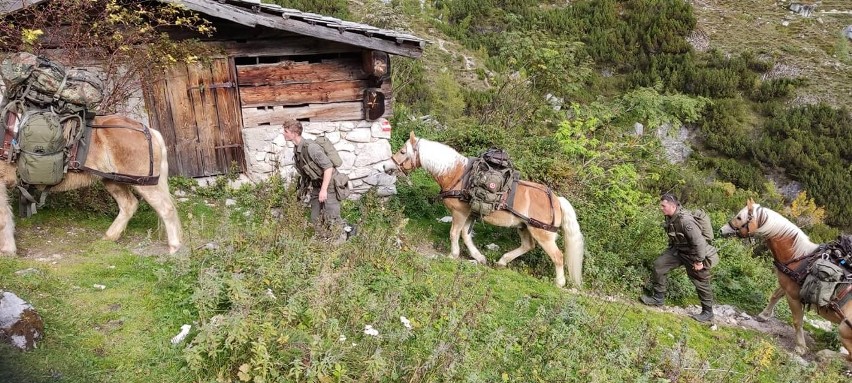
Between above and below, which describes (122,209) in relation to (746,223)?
above

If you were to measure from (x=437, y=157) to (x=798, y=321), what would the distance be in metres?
5.13

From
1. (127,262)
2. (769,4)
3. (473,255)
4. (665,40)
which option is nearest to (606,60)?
(665,40)

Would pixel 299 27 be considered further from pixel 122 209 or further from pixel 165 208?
pixel 122 209

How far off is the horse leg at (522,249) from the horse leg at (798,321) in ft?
10.9

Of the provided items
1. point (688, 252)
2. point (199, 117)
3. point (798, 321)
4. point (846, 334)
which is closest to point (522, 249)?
point (688, 252)

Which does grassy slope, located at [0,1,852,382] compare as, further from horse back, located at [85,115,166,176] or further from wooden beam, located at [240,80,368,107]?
wooden beam, located at [240,80,368,107]

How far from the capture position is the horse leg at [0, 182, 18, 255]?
223 inches

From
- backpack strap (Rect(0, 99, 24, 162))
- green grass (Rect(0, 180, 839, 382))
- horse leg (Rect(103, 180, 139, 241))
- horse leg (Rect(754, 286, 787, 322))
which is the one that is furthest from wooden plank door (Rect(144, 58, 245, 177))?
horse leg (Rect(754, 286, 787, 322))

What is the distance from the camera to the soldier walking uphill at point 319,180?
Result: 637cm

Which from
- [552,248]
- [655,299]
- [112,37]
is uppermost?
[112,37]

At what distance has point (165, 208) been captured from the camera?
6324 millimetres

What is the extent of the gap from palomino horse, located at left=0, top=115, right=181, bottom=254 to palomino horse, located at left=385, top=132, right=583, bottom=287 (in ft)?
9.81

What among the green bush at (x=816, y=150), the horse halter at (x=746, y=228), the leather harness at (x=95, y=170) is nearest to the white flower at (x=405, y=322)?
the leather harness at (x=95, y=170)

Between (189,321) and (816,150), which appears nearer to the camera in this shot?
(189,321)
